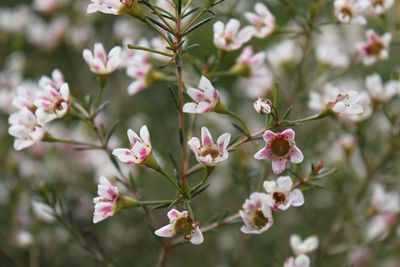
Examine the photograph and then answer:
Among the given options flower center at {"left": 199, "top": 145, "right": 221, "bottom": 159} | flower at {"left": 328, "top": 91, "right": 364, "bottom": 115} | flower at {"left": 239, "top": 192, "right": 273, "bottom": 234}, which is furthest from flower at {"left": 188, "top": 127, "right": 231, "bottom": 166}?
flower at {"left": 328, "top": 91, "right": 364, "bottom": 115}

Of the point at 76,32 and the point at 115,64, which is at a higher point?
the point at 115,64

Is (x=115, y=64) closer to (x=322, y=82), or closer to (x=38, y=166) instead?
(x=322, y=82)

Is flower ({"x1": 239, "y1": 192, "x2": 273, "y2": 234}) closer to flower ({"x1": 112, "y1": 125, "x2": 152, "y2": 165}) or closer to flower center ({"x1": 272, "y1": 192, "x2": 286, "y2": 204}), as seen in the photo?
flower center ({"x1": 272, "y1": 192, "x2": 286, "y2": 204})

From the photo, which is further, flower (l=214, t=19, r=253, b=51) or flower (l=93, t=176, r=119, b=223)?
flower (l=214, t=19, r=253, b=51)

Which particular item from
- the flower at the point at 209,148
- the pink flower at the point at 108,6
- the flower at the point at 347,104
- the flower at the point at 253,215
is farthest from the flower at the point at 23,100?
the flower at the point at 347,104

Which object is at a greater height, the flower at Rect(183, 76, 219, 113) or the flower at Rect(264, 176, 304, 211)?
the flower at Rect(183, 76, 219, 113)

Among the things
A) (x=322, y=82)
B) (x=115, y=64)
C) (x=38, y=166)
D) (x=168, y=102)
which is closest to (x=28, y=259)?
(x=38, y=166)
